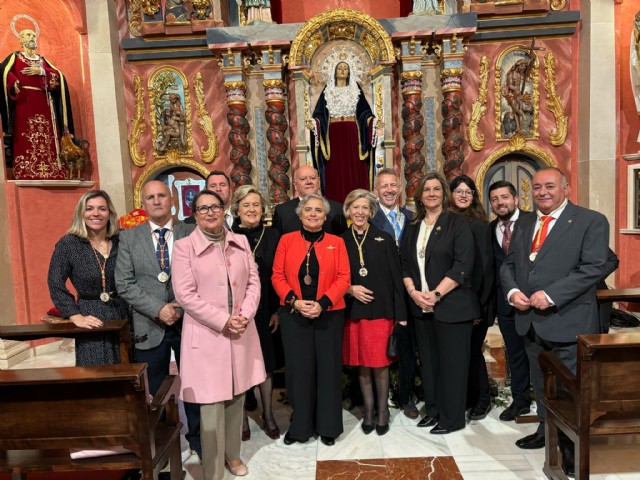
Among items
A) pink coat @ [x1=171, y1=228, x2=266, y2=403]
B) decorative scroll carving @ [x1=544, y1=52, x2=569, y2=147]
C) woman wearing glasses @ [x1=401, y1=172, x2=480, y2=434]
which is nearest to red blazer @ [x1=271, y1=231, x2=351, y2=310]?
pink coat @ [x1=171, y1=228, x2=266, y2=403]

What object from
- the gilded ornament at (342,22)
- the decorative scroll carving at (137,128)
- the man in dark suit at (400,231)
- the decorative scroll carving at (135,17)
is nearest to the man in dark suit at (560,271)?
the man in dark suit at (400,231)

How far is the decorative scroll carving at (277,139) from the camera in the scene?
6.78 meters

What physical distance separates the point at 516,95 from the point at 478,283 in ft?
15.8

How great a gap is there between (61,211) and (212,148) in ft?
7.68

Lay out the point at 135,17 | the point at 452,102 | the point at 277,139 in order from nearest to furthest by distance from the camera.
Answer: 1. the point at 452,102
2. the point at 277,139
3. the point at 135,17

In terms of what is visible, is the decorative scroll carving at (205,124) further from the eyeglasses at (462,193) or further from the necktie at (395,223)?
the eyeglasses at (462,193)

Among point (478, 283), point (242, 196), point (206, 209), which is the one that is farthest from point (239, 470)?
point (478, 283)

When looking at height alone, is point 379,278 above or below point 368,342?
above

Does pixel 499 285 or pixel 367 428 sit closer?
pixel 367 428

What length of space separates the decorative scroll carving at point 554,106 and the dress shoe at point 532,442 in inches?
209

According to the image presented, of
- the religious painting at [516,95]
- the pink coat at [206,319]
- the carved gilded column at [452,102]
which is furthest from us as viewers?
the religious painting at [516,95]

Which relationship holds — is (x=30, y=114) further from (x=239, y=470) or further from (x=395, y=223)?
(x=239, y=470)

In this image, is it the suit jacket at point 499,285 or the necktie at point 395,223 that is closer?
the suit jacket at point 499,285

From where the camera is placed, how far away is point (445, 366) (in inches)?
124
